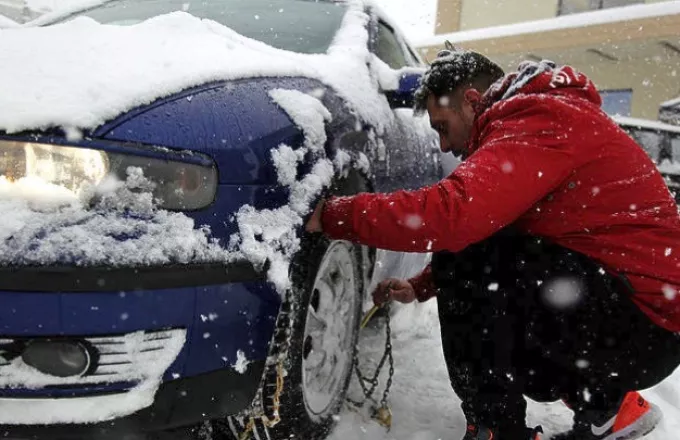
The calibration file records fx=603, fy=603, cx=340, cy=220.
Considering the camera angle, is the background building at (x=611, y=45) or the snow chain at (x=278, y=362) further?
the background building at (x=611, y=45)

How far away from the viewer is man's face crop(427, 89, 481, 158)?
5.96 feet

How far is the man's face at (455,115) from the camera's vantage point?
5.96 feet

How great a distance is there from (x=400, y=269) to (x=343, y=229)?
3.65ft

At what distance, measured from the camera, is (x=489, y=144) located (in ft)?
4.89

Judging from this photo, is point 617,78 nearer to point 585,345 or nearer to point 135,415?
point 585,345

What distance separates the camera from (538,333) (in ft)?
5.52

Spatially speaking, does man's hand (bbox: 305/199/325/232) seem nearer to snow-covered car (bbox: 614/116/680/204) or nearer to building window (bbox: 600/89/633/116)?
snow-covered car (bbox: 614/116/680/204)

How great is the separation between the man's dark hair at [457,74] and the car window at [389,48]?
0.62 m

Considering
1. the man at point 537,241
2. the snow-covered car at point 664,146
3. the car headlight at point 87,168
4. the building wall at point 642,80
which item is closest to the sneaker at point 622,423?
the man at point 537,241

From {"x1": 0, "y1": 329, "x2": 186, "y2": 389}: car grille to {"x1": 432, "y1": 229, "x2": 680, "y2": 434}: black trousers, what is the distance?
2.87 ft

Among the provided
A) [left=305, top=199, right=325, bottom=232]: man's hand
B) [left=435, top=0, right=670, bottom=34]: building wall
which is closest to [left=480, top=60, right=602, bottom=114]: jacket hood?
[left=305, top=199, right=325, bottom=232]: man's hand

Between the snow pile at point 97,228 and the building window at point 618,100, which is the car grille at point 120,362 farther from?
the building window at point 618,100

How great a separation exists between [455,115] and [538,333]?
2.25 ft

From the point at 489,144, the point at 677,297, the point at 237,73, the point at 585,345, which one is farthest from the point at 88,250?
the point at 677,297
